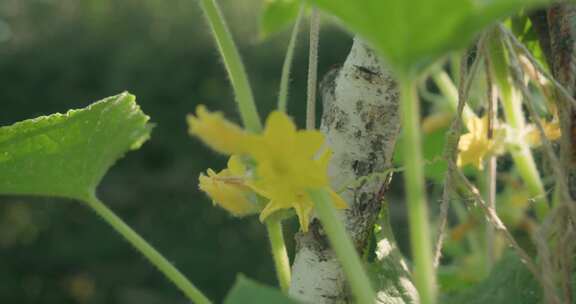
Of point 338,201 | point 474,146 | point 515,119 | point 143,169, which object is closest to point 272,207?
point 338,201

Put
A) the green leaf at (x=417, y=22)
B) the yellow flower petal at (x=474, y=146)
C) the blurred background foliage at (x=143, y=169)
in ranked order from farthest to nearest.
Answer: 1. the blurred background foliage at (x=143, y=169)
2. the yellow flower petal at (x=474, y=146)
3. the green leaf at (x=417, y=22)

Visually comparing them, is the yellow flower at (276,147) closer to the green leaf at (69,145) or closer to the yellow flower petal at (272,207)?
the yellow flower petal at (272,207)

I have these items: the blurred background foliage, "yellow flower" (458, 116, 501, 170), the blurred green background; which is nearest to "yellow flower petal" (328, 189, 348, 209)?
"yellow flower" (458, 116, 501, 170)

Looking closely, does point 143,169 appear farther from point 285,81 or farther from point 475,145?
point 285,81

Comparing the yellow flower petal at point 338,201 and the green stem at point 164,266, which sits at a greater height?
the yellow flower petal at point 338,201

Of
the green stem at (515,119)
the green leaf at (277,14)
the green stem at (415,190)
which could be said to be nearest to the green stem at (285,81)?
the green leaf at (277,14)

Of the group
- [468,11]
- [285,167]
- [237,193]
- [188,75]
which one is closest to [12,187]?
[237,193]

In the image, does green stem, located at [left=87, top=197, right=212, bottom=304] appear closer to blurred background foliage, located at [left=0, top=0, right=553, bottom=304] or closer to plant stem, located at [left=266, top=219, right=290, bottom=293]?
plant stem, located at [left=266, top=219, right=290, bottom=293]
